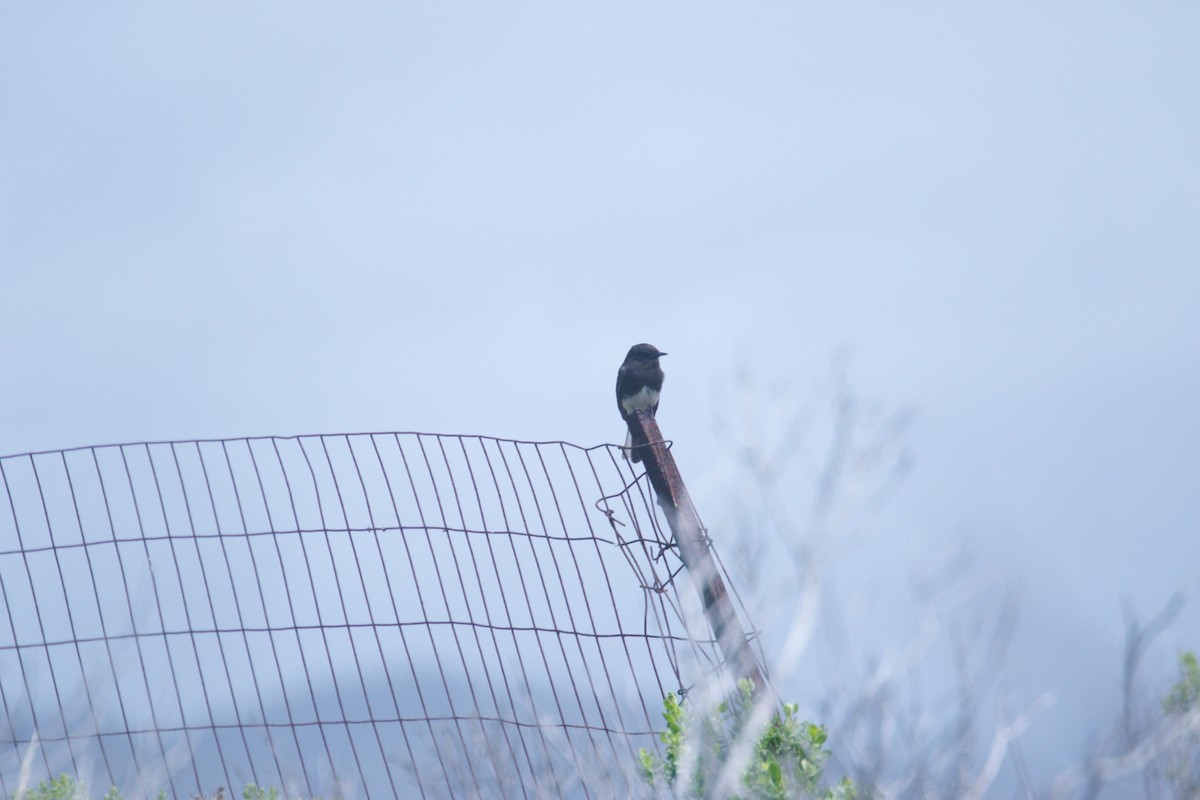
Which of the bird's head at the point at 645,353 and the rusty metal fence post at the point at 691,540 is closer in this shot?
the rusty metal fence post at the point at 691,540

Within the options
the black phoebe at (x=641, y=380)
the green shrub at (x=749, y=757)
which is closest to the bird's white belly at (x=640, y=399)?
the black phoebe at (x=641, y=380)

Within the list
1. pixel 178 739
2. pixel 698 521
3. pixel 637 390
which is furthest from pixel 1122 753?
pixel 637 390

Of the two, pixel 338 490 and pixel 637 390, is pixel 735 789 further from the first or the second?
pixel 637 390

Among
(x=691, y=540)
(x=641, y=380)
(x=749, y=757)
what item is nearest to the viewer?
(x=749, y=757)

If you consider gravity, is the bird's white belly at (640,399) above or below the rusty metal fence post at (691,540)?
above

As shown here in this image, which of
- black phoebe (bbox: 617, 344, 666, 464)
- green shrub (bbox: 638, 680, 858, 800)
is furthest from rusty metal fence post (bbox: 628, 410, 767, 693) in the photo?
black phoebe (bbox: 617, 344, 666, 464)

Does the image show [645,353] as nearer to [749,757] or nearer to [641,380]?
[641,380]

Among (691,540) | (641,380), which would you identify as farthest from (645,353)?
(691,540)

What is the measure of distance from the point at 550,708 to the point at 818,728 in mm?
1234

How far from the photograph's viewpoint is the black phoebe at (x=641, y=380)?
358 inches

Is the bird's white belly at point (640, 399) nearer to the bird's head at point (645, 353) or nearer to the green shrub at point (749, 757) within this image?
the bird's head at point (645, 353)

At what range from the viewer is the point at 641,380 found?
909 centimetres

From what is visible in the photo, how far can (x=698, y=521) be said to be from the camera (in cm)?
530

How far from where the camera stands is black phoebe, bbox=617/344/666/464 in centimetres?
910
